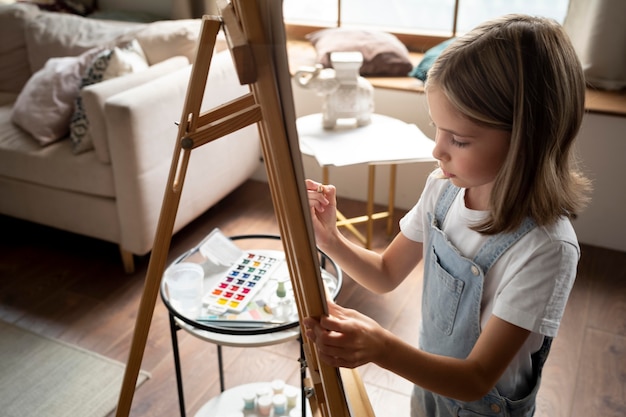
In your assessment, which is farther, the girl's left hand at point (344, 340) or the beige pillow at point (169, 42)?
the beige pillow at point (169, 42)

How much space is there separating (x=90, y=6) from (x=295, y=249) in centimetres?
351

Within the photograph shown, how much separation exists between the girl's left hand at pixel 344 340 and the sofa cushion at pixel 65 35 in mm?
2486

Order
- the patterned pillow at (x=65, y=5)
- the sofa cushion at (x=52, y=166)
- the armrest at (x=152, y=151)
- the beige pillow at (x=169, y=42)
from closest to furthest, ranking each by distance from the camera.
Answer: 1. the armrest at (x=152, y=151)
2. the sofa cushion at (x=52, y=166)
3. the beige pillow at (x=169, y=42)
4. the patterned pillow at (x=65, y=5)

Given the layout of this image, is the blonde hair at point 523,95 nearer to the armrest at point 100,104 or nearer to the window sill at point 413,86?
the armrest at point 100,104

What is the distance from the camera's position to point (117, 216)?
93.7 inches

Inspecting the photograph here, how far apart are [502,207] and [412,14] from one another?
8.60 feet

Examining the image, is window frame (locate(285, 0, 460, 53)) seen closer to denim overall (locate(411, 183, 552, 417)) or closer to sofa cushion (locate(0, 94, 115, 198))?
sofa cushion (locate(0, 94, 115, 198))

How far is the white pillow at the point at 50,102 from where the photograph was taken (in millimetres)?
2525

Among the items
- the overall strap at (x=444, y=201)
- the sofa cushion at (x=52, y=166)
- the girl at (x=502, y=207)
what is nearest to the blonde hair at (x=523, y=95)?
the girl at (x=502, y=207)

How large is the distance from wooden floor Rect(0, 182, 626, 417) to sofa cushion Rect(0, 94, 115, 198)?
0.32 metres

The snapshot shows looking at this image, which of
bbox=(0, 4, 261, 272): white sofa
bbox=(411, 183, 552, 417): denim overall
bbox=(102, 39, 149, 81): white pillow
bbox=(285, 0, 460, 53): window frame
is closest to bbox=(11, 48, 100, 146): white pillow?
bbox=(0, 4, 261, 272): white sofa

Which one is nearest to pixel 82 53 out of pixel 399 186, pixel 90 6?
pixel 90 6

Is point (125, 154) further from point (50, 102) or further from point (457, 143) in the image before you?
point (457, 143)

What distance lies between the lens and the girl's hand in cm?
103
